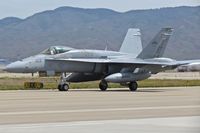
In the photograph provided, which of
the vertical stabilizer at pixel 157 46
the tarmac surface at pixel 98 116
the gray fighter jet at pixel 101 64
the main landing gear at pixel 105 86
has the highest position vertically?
the vertical stabilizer at pixel 157 46

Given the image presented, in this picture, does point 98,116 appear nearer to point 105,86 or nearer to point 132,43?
point 105,86

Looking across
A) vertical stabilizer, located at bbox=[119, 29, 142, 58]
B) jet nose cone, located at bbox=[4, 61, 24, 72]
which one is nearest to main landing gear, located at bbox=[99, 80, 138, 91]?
jet nose cone, located at bbox=[4, 61, 24, 72]

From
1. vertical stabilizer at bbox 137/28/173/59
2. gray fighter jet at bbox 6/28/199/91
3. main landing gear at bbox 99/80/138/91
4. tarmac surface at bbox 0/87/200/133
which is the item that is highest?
vertical stabilizer at bbox 137/28/173/59

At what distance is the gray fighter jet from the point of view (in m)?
37.6

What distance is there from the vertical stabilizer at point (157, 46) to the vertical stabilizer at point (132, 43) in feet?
13.2

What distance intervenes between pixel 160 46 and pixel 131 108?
19790 millimetres

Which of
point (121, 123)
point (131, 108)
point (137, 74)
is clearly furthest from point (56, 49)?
point (121, 123)

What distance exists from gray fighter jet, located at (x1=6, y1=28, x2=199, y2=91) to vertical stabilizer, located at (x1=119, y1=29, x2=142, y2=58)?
392cm

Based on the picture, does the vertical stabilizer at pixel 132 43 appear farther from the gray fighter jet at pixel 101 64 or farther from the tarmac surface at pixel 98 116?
the tarmac surface at pixel 98 116

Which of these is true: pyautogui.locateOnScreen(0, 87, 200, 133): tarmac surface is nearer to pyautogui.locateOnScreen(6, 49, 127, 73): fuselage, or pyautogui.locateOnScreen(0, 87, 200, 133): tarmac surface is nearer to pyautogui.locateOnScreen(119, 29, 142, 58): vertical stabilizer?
pyautogui.locateOnScreen(6, 49, 127, 73): fuselage

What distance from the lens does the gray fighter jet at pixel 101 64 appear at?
37625 millimetres

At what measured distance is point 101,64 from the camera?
39.7m

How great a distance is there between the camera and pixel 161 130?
597 inches

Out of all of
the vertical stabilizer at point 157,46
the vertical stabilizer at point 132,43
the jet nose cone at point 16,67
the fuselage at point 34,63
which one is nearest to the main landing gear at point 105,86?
the fuselage at point 34,63
